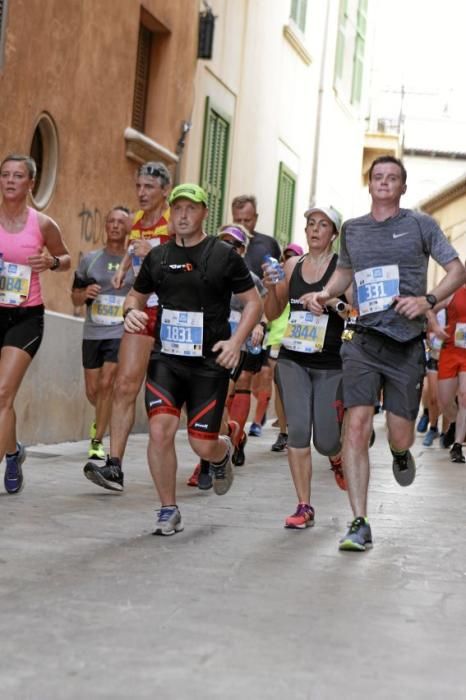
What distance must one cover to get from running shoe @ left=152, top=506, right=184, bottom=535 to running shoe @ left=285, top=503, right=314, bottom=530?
702mm

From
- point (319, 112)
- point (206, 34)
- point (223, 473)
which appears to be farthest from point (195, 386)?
point (319, 112)

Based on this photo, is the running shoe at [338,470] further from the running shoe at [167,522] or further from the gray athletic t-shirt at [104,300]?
the gray athletic t-shirt at [104,300]

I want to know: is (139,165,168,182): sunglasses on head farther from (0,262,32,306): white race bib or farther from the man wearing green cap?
the man wearing green cap

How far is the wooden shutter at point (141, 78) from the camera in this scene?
1628 cm

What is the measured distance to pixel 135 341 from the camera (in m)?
9.73

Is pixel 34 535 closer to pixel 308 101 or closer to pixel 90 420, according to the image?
pixel 90 420

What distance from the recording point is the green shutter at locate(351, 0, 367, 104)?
29953 mm

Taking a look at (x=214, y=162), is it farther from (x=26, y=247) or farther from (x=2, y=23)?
(x=26, y=247)

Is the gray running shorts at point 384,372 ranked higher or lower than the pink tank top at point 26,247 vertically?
lower

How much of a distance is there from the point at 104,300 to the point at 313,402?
3.47m

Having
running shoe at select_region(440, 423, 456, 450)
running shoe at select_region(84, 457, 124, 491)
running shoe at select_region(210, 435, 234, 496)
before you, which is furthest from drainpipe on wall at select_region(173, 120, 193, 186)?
running shoe at select_region(210, 435, 234, 496)

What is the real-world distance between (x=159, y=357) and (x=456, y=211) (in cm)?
4653

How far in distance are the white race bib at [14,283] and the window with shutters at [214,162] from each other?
32.1ft

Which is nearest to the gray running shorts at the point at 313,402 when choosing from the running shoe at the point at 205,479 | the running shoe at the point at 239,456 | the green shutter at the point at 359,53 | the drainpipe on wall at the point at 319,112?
the running shoe at the point at 205,479
